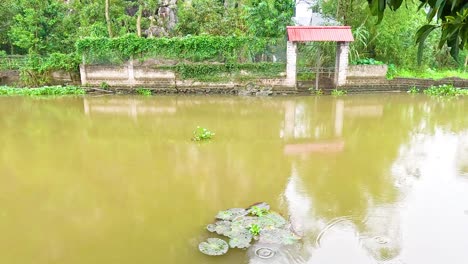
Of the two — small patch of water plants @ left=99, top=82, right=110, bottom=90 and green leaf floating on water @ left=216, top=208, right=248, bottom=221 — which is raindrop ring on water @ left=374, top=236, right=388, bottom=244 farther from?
small patch of water plants @ left=99, top=82, right=110, bottom=90

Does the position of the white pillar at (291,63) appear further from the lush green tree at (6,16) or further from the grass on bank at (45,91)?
the lush green tree at (6,16)

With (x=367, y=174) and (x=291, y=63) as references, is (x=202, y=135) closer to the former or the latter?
(x=367, y=174)

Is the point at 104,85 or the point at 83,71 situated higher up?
the point at 83,71

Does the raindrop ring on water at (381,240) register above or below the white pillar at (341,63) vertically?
below

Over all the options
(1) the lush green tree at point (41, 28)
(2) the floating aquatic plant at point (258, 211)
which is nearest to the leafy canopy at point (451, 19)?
(2) the floating aquatic plant at point (258, 211)

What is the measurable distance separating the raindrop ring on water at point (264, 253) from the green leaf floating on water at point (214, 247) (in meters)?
0.34

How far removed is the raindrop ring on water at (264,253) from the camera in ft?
13.9

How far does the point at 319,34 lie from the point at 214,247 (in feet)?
37.0

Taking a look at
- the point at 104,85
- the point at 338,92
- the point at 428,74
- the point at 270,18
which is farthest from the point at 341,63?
the point at 104,85

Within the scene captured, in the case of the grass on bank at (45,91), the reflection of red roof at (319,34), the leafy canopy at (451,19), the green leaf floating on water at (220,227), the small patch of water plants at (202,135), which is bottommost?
the green leaf floating on water at (220,227)

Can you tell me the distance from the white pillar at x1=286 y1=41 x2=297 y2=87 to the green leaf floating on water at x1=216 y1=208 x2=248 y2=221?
9.93 m

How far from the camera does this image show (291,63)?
14.4m

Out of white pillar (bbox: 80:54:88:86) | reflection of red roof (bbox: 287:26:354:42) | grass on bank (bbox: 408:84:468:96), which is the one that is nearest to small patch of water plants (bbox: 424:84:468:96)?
grass on bank (bbox: 408:84:468:96)

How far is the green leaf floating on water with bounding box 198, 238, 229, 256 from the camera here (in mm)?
4242
